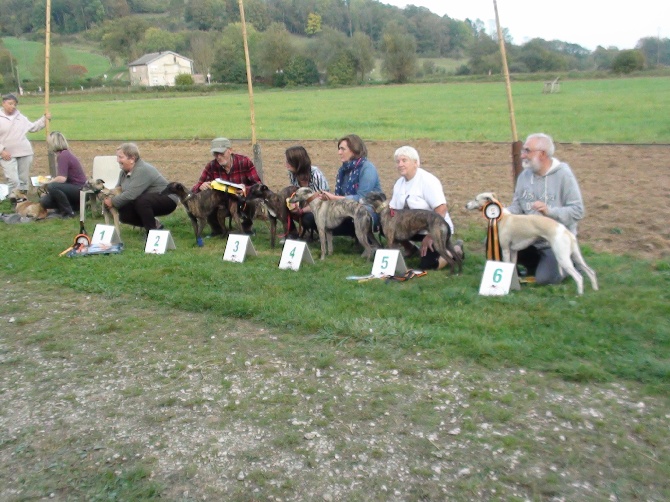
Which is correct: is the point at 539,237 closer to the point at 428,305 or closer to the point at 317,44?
the point at 428,305

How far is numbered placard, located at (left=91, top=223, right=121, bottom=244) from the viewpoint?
931cm

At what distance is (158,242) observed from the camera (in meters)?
9.13

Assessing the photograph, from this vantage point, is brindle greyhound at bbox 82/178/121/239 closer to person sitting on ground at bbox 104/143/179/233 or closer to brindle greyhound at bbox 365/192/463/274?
person sitting on ground at bbox 104/143/179/233

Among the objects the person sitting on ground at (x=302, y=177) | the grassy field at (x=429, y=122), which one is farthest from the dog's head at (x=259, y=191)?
the grassy field at (x=429, y=122)

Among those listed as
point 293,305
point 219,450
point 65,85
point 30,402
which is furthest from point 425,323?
point 65,85

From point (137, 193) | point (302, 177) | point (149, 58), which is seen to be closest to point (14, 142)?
Answer: point (137, 193)

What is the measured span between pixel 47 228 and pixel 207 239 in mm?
2984

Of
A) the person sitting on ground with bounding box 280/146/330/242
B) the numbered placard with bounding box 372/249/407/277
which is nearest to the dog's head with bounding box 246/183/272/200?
the person sitting on ground with bounding box 280/146/330/242

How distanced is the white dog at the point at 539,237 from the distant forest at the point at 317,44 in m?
59.7

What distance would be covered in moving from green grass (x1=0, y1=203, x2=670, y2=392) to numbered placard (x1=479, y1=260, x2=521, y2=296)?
0.37 ft

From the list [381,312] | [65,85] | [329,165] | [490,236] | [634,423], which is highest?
[65,85]

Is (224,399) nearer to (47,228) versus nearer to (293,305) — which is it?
(293,305)

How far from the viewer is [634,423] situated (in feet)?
13.7

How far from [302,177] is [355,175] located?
927 millimetres
